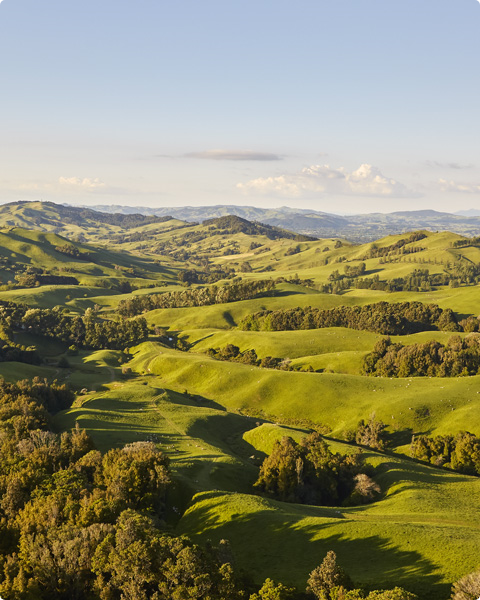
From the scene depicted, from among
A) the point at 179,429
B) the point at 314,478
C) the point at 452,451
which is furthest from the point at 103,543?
the point at 452,451

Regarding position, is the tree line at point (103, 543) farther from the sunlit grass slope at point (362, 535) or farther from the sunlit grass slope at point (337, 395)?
the sunlit grass slope at point (337, 395)

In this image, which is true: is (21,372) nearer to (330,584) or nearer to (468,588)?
(330,584)

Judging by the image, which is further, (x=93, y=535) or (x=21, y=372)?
(x=21, y=372)

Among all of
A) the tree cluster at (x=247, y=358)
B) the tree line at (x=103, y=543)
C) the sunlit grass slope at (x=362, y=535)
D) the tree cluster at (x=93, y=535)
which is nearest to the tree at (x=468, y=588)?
the sunlit grass slope at (x=362, y=535)

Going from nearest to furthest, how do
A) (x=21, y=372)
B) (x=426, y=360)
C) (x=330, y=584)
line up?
(x=330, y=584) < (x=21, y=372) < (x=426, y=360)

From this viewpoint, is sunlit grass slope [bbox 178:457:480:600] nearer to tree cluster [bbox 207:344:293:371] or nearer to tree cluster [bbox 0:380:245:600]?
tree cluster [bbox 0:380:245:600]

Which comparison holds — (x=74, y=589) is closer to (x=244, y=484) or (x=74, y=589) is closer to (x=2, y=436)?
(x=244, y=484)
